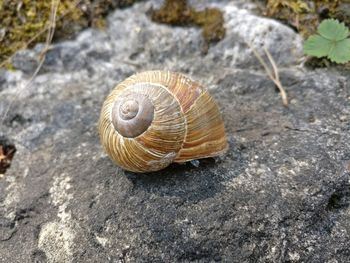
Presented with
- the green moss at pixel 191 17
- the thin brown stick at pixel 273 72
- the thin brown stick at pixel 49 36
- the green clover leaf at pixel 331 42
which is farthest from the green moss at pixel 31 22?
the green clover leaf at pixel 331 42

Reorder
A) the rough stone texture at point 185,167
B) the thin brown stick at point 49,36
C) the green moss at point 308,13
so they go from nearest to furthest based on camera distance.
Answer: the rough stone texture at point 185,167 < the green moss at point 308,13 < the thin brown stick at point 49,36

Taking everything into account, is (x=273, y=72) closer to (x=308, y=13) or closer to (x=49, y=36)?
(x=308, y=13)

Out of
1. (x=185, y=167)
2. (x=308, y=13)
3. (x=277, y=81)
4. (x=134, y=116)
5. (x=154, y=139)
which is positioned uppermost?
(x=308, y=13)

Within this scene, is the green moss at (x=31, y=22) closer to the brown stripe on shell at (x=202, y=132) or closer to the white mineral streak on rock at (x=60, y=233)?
the white mineral streak on rock at (x=60, y=233)

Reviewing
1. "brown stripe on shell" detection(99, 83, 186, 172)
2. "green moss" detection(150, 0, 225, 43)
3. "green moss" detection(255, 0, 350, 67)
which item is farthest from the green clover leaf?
"brown stripe on shell" detection(99, 83, 186, 172)

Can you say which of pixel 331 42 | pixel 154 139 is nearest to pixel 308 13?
pixel 331 42

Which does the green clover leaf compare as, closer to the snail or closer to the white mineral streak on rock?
the snail
